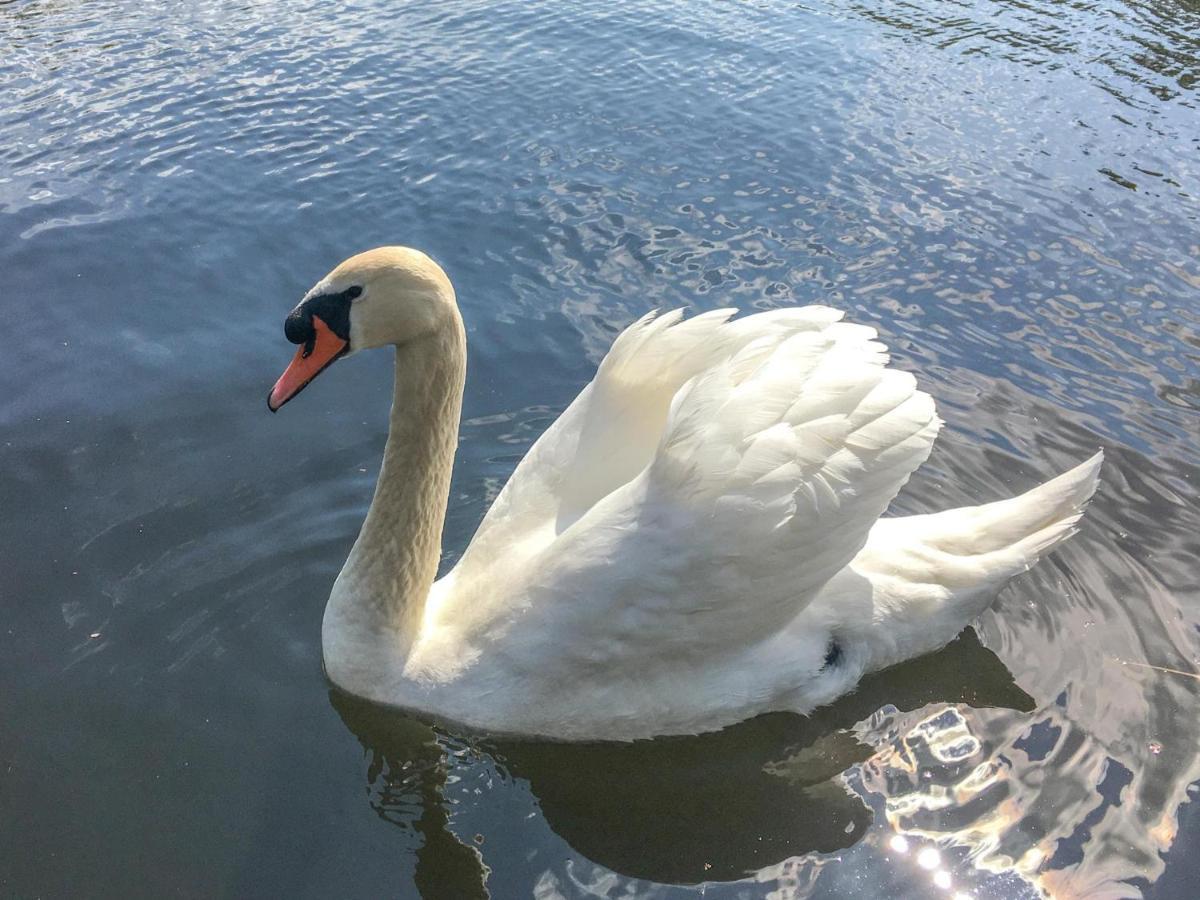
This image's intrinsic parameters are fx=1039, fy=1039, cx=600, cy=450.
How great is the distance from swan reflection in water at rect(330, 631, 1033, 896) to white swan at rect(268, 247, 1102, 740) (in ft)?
0.50

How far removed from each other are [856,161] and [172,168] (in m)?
7.41

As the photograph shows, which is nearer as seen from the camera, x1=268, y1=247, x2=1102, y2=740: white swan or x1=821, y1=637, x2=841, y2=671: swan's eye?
x1=268, y1=247, x2=1102, y2=740: white swan

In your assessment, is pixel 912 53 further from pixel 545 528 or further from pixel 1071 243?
pixel 545 528

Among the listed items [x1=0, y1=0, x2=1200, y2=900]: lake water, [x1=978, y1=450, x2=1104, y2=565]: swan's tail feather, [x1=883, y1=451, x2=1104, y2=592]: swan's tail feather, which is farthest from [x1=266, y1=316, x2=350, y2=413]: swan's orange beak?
[x1=978, y1=450, x2=1104, y2=565]: swan's tail feather

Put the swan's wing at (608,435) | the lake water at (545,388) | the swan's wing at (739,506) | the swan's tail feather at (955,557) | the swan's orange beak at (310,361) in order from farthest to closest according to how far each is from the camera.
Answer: the swan's tail feather at (955,557), the swan's wing at (608,435), the lake water at (545,388), the swan's orange beak at (310,361), the swan's wing at (739,506)

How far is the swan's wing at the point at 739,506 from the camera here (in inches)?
176

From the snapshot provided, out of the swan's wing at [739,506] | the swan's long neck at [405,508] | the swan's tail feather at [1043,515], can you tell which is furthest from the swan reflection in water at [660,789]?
the swan's tail feather at [1043,515]

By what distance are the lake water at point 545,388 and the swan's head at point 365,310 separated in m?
1.82

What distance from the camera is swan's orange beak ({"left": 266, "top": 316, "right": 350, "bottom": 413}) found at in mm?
4625

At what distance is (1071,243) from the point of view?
392 inches

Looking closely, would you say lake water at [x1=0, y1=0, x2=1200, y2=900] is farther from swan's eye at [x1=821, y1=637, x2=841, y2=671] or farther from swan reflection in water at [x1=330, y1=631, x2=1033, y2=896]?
swan's eye at [x1=821, y1=637, x2=841, y2=671]

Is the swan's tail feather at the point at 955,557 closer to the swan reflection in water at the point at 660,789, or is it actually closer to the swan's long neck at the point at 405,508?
the swan reflection in water at the point at 660,789

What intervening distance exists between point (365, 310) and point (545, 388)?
3.40 m

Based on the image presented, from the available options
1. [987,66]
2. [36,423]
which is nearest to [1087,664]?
[36,423]
